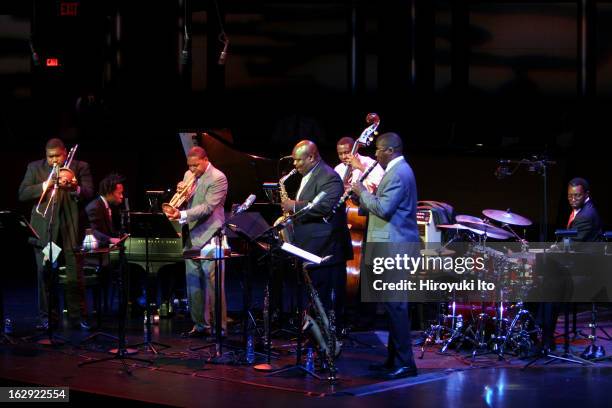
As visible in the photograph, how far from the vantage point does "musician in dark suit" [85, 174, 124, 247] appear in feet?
27.5

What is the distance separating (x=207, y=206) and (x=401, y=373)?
2403mm

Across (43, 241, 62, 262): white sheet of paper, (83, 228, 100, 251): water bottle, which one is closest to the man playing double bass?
(83, 228, 100, 251): water bottle

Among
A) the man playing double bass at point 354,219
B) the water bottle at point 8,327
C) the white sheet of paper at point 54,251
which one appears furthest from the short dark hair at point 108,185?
the man playing double bass at point 354,219

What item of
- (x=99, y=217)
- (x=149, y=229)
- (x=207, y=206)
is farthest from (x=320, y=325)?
(x=99, y=217)

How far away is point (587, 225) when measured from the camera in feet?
25.2

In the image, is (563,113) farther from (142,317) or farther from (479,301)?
(142,317)

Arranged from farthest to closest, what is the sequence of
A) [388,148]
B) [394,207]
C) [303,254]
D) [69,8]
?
[69,8] → [388,148] → [394,207] → [303,254]

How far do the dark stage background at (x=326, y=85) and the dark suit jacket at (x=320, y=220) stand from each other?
3807 millimetres

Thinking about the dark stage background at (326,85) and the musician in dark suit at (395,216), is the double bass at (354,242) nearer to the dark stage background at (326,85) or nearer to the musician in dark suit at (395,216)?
the musician in dark suit at (395,216)

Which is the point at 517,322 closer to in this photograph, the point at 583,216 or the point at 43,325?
the point at 583,216

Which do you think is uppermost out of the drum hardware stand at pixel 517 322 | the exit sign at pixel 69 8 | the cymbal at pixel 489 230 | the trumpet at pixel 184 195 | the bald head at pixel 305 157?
the exit sign at pixel 69 8

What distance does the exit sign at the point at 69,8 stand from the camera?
35.4ft

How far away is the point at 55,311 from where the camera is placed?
27.6 feet

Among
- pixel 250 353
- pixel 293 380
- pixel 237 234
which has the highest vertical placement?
pixel 237 234
